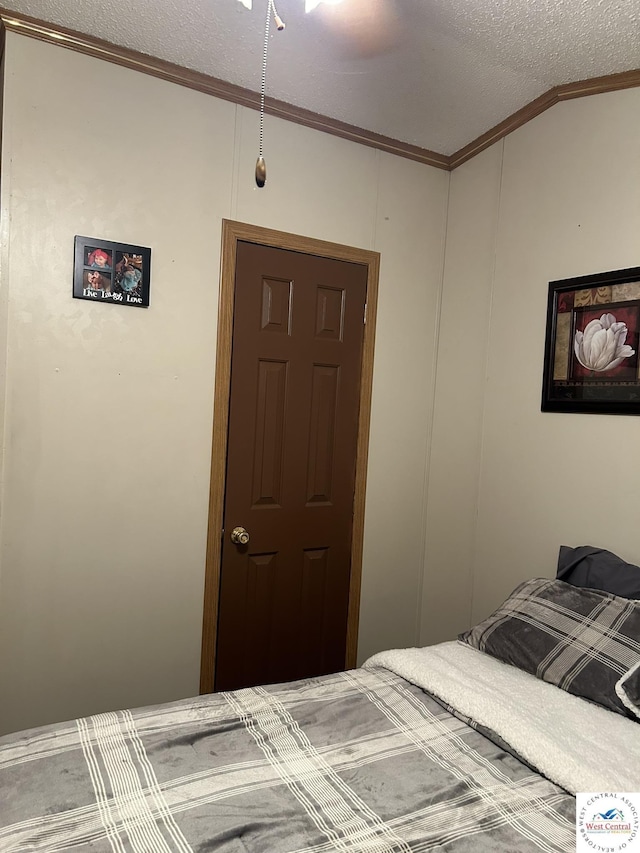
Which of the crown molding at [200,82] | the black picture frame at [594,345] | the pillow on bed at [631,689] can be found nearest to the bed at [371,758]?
the pillow on bed at [631,689]

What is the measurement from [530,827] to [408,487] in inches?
74.5

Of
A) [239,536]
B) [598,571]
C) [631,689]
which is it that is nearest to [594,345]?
[598,571]

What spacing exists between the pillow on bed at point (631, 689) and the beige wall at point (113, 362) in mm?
1592

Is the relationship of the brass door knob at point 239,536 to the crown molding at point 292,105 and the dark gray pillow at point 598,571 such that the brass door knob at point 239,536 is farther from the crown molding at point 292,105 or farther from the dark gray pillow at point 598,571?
the crown molding at point 292,105

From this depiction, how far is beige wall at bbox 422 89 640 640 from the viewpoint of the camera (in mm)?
2260

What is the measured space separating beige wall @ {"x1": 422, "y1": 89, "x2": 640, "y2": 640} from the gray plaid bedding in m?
1.09

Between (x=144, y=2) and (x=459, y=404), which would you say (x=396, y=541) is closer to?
(x=459, y=404)

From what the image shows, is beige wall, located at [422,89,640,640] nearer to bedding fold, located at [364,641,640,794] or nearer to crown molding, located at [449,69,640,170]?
crown molding, located at [449,69,640,170]

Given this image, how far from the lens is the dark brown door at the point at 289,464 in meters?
2.58

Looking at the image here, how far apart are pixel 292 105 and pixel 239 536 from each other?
1.85 metres

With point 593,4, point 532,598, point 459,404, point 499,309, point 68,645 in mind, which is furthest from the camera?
point 459,404

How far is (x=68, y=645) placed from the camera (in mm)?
2277

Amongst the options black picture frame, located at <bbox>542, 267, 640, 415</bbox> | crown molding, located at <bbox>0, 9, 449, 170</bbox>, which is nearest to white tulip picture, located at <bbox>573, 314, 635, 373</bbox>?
black picture frame, located at <bbox>542, 267, 640, 415</bbox>

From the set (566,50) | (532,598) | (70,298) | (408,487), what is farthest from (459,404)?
(70,298)
